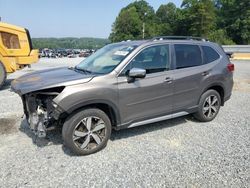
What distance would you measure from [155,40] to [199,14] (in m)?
52.4

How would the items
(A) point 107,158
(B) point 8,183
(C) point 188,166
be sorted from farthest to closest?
(A) point 107,158, (C) point 188,166, (B) point 8,183

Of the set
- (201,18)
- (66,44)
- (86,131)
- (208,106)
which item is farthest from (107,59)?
(66,44)

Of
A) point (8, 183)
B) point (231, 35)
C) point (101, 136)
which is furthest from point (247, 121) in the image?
point (231, 35)

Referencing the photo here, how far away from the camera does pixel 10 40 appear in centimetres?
947

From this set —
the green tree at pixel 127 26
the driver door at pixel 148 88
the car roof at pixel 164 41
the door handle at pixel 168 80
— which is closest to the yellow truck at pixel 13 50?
the car roof at pixel 164 41

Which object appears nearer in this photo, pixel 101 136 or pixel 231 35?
pixel 101 136

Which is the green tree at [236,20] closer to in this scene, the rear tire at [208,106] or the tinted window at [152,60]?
the rear tire at [208,106]

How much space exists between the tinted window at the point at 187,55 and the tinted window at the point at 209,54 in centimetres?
17

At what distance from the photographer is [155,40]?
4.61 meters

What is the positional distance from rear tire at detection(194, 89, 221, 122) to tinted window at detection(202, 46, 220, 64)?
67 cm

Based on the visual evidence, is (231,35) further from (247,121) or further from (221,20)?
(247,121)

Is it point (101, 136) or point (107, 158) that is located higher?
point (101, 136)

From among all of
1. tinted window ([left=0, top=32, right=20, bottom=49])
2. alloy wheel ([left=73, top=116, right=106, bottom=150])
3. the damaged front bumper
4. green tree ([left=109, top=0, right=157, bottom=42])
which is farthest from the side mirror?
green tree ([left=109, top=0, right=157, bottom=42])

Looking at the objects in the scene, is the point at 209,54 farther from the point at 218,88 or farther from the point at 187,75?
the point at 187,75
